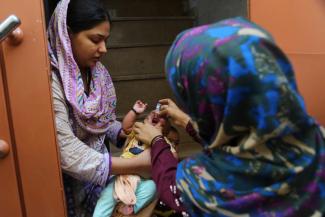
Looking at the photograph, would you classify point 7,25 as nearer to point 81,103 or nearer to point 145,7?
point 81,103

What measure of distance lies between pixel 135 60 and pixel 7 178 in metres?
1.92

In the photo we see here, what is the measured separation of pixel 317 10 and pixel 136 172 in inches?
33.2

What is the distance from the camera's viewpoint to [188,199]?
874mm

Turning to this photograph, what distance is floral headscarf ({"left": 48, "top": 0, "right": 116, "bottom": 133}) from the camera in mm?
1263

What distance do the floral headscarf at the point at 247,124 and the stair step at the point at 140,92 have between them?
1.91 meters

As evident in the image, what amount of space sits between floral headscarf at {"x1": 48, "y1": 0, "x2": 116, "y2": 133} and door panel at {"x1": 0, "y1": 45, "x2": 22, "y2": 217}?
233 mm

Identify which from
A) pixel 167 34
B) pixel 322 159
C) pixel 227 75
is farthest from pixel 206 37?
pixel 167 34

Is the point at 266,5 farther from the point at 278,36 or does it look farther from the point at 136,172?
the point at 136,172

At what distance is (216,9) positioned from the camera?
100.0 inches

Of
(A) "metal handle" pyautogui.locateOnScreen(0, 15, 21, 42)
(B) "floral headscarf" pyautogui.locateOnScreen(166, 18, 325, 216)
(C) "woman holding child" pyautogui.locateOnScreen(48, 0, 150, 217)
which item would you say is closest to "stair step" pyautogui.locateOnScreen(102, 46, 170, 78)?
(C) "woman holding child" pyautogui.locateOnScreen(48, 0, 150, 217)

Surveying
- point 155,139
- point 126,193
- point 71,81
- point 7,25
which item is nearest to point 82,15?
point 71,81

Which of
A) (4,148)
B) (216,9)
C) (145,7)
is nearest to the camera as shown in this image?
(4,148)

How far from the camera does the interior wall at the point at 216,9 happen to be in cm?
195

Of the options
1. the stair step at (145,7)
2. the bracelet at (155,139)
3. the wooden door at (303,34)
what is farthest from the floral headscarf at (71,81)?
the stair step at (145,7)
